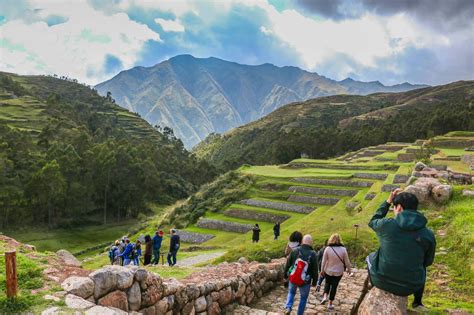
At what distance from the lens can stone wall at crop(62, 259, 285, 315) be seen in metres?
5.35

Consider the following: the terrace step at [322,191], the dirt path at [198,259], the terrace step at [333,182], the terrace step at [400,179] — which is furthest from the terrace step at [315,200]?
the dirt path at [198,259]

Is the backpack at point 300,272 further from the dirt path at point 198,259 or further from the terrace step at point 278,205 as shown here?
the terrace step at point 278,205

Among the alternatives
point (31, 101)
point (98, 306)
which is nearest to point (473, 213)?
point (98, 306)

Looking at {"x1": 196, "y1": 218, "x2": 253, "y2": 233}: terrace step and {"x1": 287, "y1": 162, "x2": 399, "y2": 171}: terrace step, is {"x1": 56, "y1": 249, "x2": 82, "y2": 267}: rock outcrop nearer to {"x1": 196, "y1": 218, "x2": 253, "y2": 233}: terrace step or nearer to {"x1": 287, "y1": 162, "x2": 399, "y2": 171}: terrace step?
{"x1": 196, "y1": 218, "x2": 253, "y2": 233}: terrace step

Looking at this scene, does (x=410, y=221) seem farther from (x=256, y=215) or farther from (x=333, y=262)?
(x=256, y=215)

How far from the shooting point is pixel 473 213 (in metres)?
12.4

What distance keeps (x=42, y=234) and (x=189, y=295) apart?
4508 centimetres

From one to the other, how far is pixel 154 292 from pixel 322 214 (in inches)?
972

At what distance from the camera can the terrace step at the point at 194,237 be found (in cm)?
3124

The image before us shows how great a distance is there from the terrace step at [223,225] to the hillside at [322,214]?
92 millimetres

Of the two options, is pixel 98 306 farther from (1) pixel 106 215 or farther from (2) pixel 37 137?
(2) pixel 37 137

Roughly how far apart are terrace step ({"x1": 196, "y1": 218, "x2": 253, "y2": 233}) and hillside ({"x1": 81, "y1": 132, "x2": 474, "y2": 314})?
0.30ft

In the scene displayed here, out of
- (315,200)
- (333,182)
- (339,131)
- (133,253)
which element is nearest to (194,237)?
(315,200)

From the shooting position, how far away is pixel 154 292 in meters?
6.31
